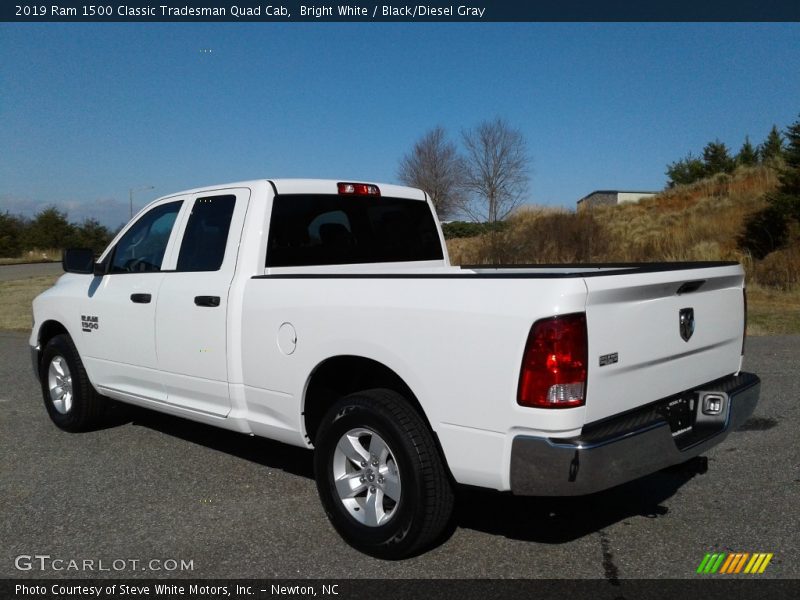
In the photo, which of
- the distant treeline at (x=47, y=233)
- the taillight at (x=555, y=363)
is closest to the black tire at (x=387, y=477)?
the taillight at (x=555, y=363)

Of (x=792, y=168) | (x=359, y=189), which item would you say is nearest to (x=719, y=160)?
(x=792, y=168)

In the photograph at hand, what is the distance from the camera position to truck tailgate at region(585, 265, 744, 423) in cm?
326

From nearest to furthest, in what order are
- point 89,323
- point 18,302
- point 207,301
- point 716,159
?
1. point 207,301
2. point 89,323
3. point 18,302
4. point 716,159

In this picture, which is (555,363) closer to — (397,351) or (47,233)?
(397,351)

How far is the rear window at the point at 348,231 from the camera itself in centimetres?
488

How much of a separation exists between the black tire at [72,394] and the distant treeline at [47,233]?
159 ft

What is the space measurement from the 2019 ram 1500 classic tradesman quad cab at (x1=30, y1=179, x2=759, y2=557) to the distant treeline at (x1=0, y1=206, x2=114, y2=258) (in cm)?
5013

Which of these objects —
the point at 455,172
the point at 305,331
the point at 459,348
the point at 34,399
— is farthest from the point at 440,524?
the point at 455,172

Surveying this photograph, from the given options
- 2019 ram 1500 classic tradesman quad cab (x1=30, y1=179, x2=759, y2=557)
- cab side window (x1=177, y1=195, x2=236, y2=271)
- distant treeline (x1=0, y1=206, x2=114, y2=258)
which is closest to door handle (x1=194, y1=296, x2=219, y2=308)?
2019 ram 1500 classic tradesman quad cab (x1=30, y1=179, x2=759, y2=557)

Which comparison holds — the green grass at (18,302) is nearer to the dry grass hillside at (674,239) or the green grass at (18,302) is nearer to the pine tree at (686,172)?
the dry grass hillside at (674,239)

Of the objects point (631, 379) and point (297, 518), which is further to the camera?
point (297, 518)

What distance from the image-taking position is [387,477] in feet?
12.3

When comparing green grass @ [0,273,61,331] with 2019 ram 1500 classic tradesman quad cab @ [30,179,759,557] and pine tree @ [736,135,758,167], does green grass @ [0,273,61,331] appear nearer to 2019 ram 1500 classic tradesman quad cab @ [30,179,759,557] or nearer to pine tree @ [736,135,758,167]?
2019 ram 1500 classic tradesman quad cab @ [30,179,759,557]

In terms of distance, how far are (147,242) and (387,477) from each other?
291 cm
